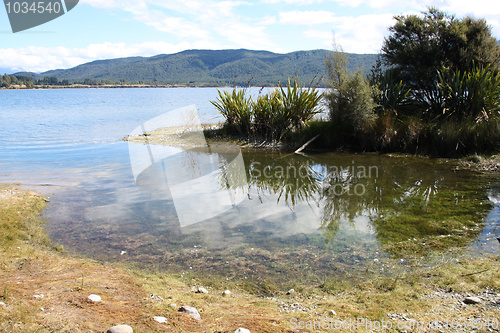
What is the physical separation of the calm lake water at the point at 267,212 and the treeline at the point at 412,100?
1079mm

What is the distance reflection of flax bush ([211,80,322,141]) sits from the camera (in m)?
12.0

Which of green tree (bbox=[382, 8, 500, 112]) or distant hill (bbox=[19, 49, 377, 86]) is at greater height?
distant hill (bbox=[19, 49, 377, 86])

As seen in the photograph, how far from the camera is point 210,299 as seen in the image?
3.24m

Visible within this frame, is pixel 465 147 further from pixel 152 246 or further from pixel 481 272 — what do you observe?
pixel 152 246

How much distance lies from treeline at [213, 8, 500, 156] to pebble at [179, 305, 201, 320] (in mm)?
9230

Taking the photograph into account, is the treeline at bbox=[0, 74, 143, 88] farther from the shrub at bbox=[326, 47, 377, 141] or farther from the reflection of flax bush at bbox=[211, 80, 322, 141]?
the shrub at bbox=[326, 47, 377, 141]

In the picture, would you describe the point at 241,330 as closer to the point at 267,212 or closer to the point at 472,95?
the point at 267,212

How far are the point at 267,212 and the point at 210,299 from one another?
2.80 m

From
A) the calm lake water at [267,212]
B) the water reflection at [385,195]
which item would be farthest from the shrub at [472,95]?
the water reflection at [385,195]

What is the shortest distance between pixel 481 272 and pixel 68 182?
8.09m

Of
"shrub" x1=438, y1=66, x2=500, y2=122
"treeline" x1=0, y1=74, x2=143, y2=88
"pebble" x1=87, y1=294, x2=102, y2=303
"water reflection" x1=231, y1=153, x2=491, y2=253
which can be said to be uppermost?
"treeline" x1=0, y1=74, x2=143, y2=88

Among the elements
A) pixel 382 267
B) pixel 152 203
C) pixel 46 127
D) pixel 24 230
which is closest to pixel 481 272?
pixel 382 267

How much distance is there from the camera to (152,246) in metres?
4.59

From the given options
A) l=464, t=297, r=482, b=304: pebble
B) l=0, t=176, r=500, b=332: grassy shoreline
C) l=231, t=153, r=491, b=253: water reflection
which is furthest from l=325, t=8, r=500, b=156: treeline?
l=464, t=297, r=482, b=304: pebble
